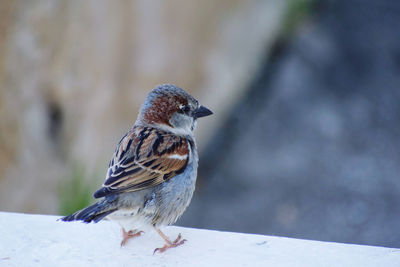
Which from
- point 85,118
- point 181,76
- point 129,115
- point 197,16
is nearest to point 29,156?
point 85,118

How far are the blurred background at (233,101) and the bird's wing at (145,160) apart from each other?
5.61 feet

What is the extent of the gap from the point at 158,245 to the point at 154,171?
372 mm

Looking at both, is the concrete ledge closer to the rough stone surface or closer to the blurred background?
the blurred background

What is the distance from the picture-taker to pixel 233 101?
22.6ft

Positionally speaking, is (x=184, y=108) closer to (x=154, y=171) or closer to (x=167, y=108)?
(x=167, y=108)

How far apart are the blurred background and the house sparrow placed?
1.65m

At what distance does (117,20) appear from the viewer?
16.8 ft

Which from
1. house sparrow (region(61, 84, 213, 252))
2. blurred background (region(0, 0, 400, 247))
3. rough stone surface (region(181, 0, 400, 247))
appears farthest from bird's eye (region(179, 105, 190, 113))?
rough stone surface (region(181, 0, 400, 247))

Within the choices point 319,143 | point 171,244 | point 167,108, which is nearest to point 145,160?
point 167,108

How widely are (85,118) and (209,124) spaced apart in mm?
2155

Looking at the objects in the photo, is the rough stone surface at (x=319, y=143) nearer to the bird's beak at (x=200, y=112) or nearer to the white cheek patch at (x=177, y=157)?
the bird's beak at (x=200, y=112)

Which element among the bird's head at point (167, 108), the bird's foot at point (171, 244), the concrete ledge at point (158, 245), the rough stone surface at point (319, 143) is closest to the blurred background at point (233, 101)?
the rough stone surface at point (319, 143)

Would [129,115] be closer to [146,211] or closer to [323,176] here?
[323,176]

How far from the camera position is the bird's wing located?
2.44 m
